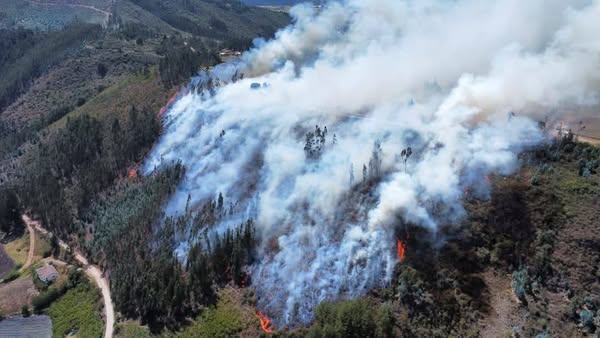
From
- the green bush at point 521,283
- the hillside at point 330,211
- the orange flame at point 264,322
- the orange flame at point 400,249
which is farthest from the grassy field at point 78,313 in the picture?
the green bush at point 521,283

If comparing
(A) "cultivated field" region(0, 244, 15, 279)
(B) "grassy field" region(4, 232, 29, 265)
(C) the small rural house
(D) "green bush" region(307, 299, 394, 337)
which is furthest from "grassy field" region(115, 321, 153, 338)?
(B) "grassy field" region(4, 232, 29, 265)

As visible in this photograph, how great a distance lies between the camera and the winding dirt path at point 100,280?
345 feet

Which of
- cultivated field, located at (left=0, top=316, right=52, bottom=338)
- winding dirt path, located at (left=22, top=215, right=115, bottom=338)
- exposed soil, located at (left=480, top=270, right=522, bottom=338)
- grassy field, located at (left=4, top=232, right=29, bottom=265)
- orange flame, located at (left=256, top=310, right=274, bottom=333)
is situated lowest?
cultivated field, located at (left=0, top=316, right=52, bottom=338)

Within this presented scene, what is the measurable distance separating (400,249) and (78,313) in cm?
6765

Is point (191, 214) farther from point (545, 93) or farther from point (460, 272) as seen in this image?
point (545, 93)

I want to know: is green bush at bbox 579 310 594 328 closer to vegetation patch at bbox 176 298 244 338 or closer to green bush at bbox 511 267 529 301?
green bush at bbox 511 267 529 301

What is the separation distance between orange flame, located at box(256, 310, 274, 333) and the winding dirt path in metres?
30.5

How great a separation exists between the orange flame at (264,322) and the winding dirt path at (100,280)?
3049cm

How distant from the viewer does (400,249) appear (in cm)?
9531

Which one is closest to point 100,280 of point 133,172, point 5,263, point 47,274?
point 47,274

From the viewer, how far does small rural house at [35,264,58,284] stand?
400 ft

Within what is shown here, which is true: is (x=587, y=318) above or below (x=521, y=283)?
below

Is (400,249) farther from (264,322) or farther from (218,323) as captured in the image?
(218,323)

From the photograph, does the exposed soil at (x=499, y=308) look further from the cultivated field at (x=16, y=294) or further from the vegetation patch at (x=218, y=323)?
the cultivated field at (x=16, y=294)
